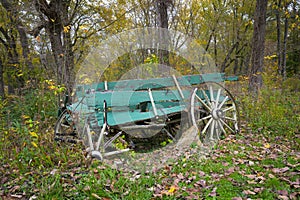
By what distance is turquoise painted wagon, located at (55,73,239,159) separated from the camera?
3.80 meters

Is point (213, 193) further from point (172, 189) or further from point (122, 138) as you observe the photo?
point (122, 138)

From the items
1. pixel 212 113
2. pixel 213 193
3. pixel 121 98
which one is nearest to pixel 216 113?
pixel 212 113

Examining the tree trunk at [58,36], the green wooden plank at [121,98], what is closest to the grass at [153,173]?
the green wooden plank at [121,98]

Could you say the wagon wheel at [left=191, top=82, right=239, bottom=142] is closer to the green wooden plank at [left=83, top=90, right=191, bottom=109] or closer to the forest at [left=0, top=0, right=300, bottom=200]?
the forest at [left=0, top=0, right=300, bottom=200]

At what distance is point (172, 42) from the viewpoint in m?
8.82

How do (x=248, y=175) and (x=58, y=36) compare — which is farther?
(x=58, y=36)

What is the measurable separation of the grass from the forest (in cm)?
1

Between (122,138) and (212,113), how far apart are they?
181 cm

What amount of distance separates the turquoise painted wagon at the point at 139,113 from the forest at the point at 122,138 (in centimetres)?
21

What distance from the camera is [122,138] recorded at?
15.3 feet

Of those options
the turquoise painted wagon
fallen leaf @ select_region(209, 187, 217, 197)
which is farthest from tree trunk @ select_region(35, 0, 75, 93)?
fallen leaf @ select_region(209, 187, 217, 197)

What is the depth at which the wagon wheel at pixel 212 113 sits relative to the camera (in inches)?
174

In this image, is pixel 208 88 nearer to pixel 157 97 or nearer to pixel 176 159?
pixel 157 97

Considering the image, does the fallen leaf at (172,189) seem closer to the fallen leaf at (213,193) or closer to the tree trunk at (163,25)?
the fallen leaf at (213,193)
